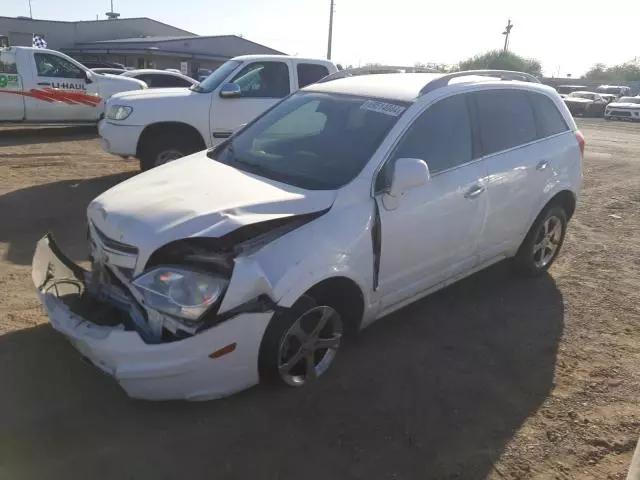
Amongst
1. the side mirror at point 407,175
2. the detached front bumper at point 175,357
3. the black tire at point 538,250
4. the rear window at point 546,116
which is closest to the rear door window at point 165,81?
the rear window at point 546,116

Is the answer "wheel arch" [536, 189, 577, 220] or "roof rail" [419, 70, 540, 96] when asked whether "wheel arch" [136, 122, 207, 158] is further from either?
"wheel arch" [536, 189, 577, 220]

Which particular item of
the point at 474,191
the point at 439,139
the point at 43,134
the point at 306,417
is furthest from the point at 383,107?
the point at 43,134

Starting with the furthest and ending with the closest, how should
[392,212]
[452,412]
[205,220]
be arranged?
[392,212], [452,412], [205,220]

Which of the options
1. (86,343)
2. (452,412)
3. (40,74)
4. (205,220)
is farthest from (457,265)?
(40,74)

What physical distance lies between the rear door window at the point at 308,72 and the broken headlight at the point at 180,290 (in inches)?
245

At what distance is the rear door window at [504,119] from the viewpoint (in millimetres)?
4223

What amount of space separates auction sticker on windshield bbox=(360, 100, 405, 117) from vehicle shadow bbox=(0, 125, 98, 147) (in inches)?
406

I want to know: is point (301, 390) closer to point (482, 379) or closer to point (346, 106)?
point (482, 379)

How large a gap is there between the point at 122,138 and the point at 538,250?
5617 mm

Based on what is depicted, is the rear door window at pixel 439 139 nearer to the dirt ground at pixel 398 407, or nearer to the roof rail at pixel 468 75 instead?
the roof rail at pixel 468 75

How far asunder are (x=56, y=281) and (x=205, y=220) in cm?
118

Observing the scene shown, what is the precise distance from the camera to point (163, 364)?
8.71 feet

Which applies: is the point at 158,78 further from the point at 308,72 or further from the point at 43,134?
the point at 308,72

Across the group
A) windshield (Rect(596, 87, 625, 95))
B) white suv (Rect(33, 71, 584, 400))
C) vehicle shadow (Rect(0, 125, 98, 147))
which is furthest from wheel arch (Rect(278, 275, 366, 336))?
windshield (Rect(596, 87, 625, 95))
